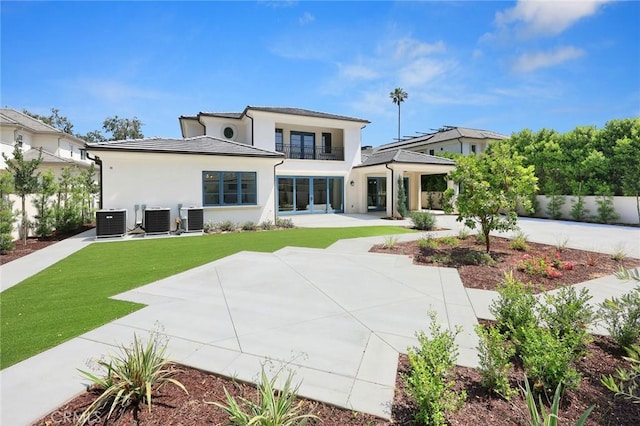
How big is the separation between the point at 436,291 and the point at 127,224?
14.1 metres

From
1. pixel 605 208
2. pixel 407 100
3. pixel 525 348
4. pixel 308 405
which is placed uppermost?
pixel 407 100

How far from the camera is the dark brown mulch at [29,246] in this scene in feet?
30.2

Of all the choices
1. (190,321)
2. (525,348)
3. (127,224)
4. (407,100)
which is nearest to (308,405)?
(525,348)

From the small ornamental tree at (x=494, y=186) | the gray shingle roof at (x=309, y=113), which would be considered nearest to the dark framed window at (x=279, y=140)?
the gray shingle roof at (x=309, y=113)

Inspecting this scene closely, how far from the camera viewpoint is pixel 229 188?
1608cm

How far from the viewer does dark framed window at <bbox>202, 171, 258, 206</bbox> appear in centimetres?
1553

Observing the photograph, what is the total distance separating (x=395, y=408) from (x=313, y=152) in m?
21.8

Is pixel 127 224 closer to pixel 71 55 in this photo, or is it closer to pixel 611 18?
pixel 71 55

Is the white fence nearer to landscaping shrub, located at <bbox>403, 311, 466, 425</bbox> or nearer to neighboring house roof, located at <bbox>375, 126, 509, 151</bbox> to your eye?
neighboring house roof, located at <bbox>375, 126, 509, 151</bbox>

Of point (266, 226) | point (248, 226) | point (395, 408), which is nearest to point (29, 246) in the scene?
point (248, 226)

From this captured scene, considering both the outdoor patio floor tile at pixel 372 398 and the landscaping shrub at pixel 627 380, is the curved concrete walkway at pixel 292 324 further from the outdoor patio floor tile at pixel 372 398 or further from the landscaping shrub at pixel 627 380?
the landscaping shrub at pixel 627 380

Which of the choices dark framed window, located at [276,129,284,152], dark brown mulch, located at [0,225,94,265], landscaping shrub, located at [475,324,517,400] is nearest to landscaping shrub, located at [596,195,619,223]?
landscaping shrub, located at [475,324,517,400]

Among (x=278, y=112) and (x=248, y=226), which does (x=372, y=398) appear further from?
(x=278, y=112)

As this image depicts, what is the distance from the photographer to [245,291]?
5.91m
